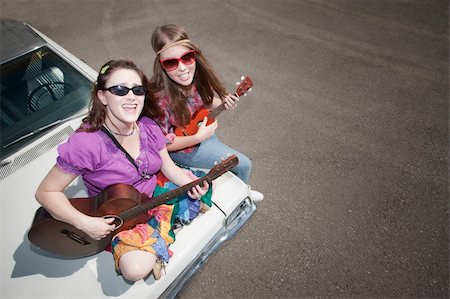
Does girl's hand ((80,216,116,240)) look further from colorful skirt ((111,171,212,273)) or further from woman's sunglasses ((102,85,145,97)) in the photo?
woman's sunglasses ((102,85,145,97))

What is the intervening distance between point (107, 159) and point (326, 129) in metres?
3.29

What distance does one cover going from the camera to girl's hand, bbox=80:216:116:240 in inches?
73.2

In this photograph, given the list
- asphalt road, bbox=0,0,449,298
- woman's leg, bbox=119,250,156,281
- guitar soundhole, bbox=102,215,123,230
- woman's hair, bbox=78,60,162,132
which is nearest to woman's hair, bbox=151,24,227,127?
woman's hair, bbox=78,60,162,132

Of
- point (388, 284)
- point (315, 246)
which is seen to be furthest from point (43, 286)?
point (388, 284)

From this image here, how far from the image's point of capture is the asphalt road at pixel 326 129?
3026 mm

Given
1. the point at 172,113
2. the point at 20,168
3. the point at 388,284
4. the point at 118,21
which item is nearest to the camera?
the point at 20,168

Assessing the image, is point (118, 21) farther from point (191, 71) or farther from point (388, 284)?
point (388, 284)

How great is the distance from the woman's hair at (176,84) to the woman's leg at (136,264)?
118 centimetres

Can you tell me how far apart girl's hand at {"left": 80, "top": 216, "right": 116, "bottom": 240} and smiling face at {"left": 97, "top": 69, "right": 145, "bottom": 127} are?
67 centimetres

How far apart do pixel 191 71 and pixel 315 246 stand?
2.22m

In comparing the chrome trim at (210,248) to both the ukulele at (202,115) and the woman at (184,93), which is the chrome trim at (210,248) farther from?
the ukulele at (202,115)

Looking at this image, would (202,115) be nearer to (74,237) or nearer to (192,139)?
(192,139)

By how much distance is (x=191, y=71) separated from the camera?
2.51 metres

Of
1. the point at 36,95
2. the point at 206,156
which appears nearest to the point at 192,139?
the point at 206,156
